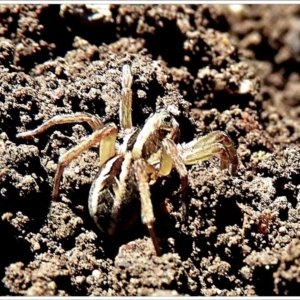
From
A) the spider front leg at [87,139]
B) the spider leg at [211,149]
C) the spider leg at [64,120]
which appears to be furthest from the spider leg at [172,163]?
the spider leg at [64,120]

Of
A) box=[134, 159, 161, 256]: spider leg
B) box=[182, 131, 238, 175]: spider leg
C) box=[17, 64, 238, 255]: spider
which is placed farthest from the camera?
box=[182, 131, 238, 175]: spider leg

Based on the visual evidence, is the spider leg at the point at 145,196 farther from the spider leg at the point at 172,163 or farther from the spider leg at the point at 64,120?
the spider leg at the point at 64,120

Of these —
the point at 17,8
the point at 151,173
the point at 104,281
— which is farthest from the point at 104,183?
the point at 17,8

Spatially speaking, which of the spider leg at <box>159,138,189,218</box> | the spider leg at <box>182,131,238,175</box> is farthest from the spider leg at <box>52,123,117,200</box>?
the spider leg at <box>182,131,238,175</box>

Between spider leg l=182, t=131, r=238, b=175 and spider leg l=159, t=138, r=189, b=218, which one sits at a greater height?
spider leg l=182, t=131, r=238, b=175

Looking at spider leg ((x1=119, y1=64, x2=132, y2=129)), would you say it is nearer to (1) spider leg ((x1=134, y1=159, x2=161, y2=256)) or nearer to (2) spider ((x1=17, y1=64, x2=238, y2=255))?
(2) spider ((x1=17, y1=64, x2=238, y2=255))
